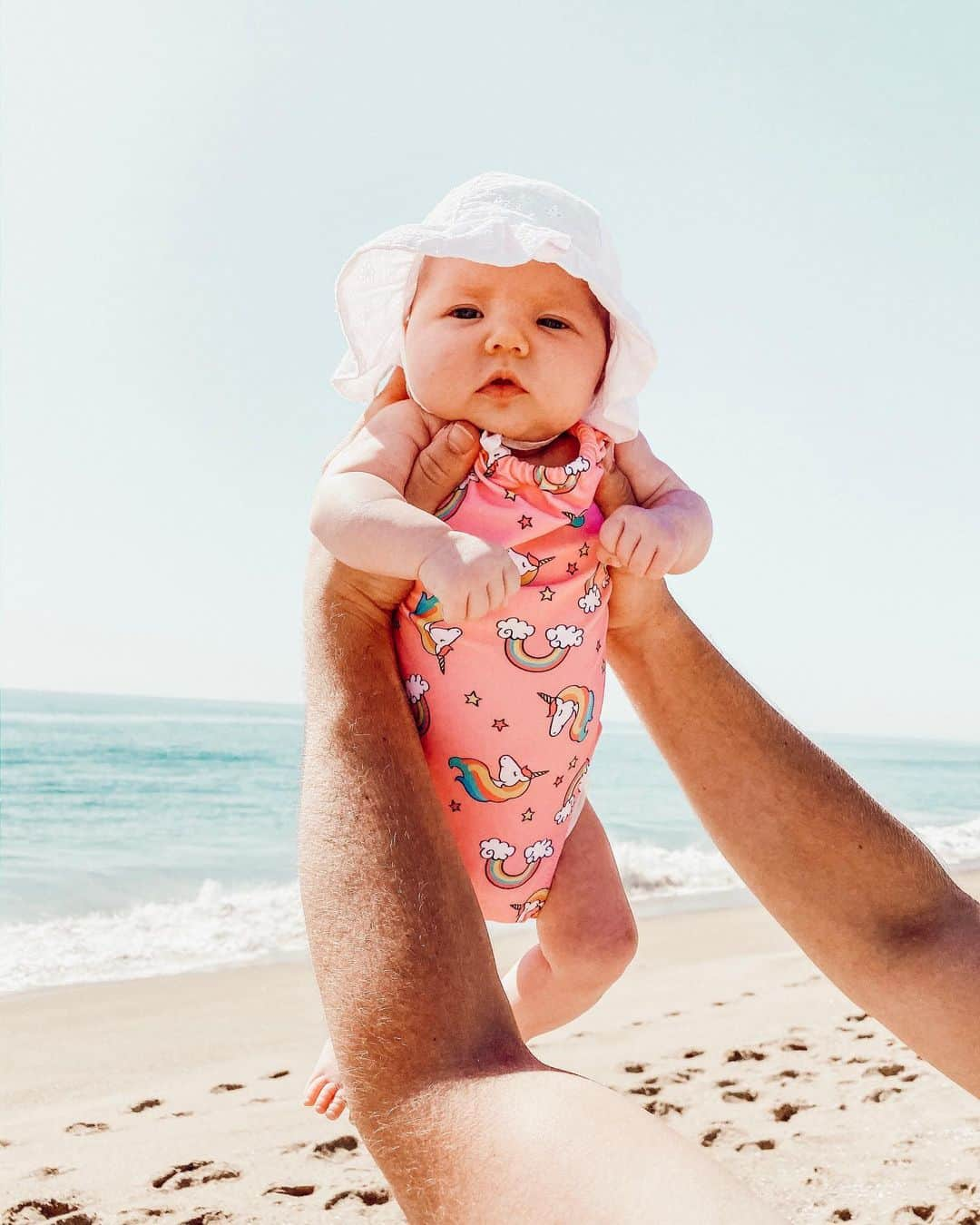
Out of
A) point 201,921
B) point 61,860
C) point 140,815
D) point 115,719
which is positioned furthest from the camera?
point 115,719

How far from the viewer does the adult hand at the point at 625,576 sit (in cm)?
202

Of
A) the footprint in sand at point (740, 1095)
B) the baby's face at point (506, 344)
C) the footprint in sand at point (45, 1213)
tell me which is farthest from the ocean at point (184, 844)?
the footprint in sand at point (45, 1213)

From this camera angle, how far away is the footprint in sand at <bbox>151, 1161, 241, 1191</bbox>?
12.6 ft

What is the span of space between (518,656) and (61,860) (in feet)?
44.6

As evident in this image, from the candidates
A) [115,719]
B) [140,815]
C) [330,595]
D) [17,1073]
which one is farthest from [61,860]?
[115,719]

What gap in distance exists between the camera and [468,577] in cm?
164

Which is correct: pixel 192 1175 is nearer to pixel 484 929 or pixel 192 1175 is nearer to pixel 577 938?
pixel 577 938

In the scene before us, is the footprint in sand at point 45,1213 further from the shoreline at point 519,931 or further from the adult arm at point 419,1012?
the adult arm at point 419,1012

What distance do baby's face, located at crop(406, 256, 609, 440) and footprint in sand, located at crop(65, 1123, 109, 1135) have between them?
13.4 feet

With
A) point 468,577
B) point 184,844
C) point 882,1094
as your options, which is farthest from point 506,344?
point 184,844

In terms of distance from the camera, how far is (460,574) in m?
1.65

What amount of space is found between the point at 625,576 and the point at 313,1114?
11.6 feet

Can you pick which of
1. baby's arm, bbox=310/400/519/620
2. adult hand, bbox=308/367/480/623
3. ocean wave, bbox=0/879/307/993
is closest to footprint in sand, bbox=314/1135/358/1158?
adult hand, bbox=308/367/480/623

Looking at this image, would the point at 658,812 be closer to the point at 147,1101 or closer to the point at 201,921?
the point at 201,921
